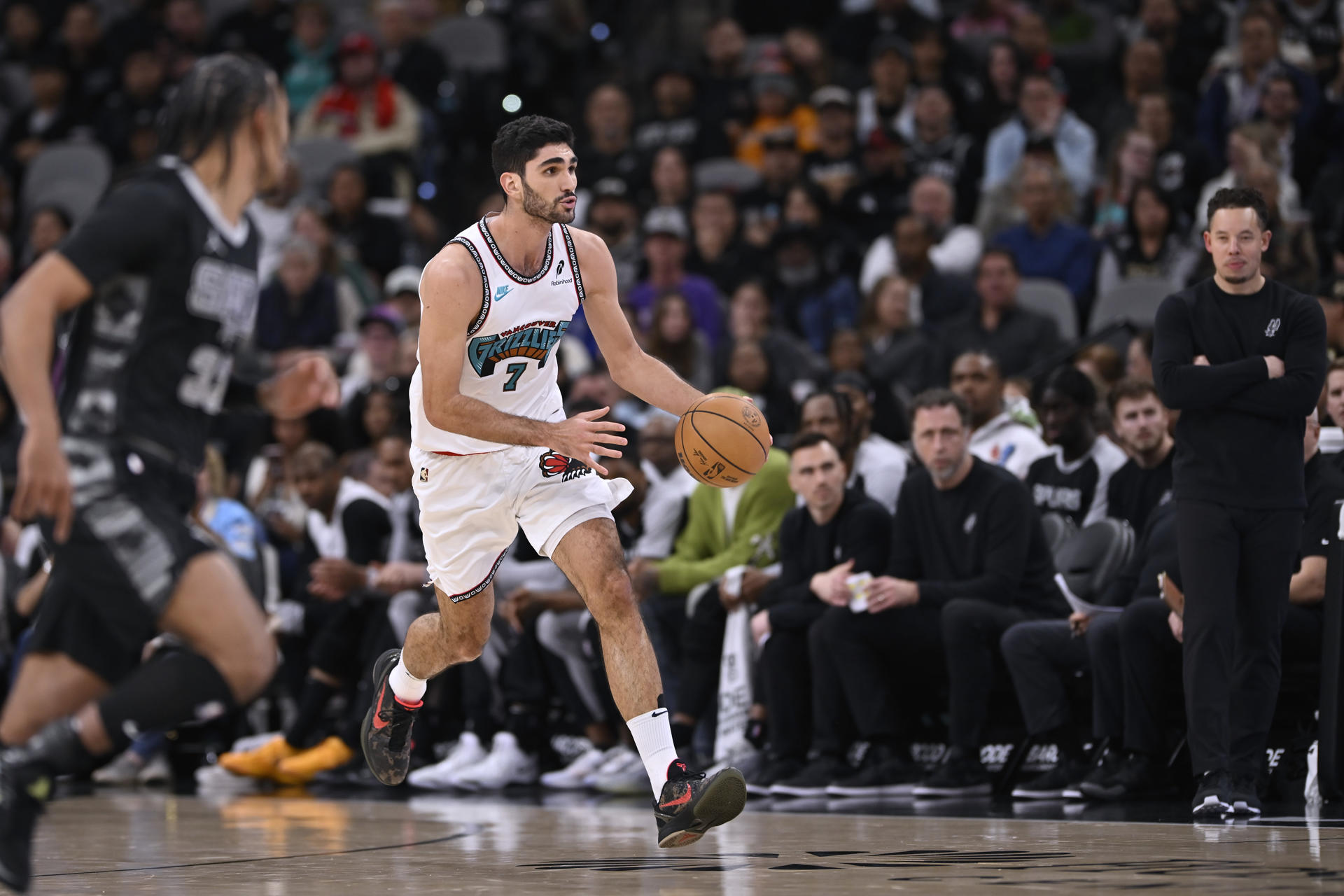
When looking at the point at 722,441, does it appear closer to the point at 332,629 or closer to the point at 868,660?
the point at 868,660

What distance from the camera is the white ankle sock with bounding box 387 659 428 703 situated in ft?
19.8

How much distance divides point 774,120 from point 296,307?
4.10 m

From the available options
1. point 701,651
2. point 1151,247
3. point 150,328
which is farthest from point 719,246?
point 150,328

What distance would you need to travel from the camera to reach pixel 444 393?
5.23 m

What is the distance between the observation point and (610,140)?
1381 cm

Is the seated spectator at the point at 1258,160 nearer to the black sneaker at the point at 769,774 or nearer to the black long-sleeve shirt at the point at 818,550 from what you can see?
the black long-sleeve shirt at the point at 818,550

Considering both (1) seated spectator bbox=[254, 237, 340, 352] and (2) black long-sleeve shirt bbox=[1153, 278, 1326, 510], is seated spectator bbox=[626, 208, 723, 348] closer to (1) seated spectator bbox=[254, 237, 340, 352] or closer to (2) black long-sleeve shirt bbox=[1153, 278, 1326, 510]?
(1) seated spectator bbox=[254, 237, 340, 352]

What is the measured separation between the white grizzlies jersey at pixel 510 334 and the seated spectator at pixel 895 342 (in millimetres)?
4447

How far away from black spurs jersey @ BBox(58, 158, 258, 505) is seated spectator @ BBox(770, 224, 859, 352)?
757cm

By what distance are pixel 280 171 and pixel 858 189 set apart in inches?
326

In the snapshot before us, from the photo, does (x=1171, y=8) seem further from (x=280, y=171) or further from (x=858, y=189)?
(x=280, y=171)

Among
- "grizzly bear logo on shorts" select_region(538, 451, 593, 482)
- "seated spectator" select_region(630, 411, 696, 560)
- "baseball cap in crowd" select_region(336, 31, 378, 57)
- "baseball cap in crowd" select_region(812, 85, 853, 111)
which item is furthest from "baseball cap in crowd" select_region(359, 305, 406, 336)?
"grizzly bear logo on shorts" select_region(538, 451, 593, 482)

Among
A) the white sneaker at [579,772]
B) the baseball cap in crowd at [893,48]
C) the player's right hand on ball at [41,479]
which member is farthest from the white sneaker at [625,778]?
the baseball cap in crowd at [893,48]

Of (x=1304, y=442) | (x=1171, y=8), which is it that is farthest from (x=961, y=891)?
(x=1171, y=8)
